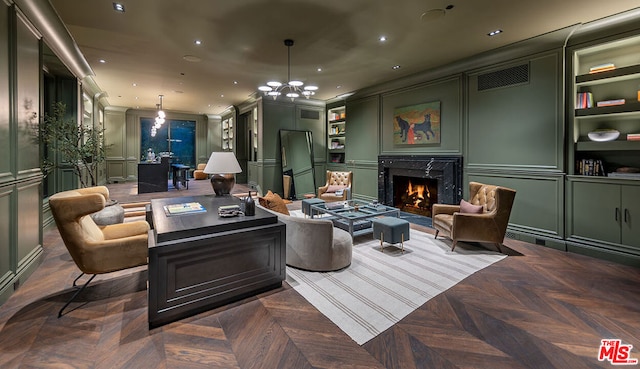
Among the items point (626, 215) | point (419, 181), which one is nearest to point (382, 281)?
point (626, 215)

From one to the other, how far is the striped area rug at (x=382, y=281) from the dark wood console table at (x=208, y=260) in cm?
47

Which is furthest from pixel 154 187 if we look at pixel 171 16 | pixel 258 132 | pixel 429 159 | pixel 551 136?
pixel 551 136

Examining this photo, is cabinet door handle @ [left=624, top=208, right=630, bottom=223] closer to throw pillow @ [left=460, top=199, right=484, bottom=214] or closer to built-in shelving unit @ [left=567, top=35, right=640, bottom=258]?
built-in shelving unit @ [left=567, top=35, right=640, bottom=258]

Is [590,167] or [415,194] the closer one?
[590,167]

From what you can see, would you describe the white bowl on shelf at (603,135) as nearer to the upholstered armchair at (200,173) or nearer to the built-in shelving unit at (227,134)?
the built-in shelving unit at (227,134)

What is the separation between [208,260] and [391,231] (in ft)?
7.57

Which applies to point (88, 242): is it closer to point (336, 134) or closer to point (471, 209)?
point (471, 209)

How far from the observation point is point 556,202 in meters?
4.09

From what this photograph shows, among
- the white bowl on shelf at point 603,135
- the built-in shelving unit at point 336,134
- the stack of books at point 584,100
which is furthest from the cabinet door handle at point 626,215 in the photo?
the built-in shelving unit at point 336,134

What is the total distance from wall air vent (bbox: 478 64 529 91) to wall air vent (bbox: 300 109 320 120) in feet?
Result: 15.1

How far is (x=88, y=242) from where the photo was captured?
2.35 metres

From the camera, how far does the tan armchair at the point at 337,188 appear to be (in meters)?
6.21

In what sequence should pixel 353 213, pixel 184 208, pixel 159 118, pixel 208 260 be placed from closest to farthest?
pixel 208 260 < pixel 184 208 < pixel 353 213 < pixel 159 118

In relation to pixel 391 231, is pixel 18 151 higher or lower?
higher
